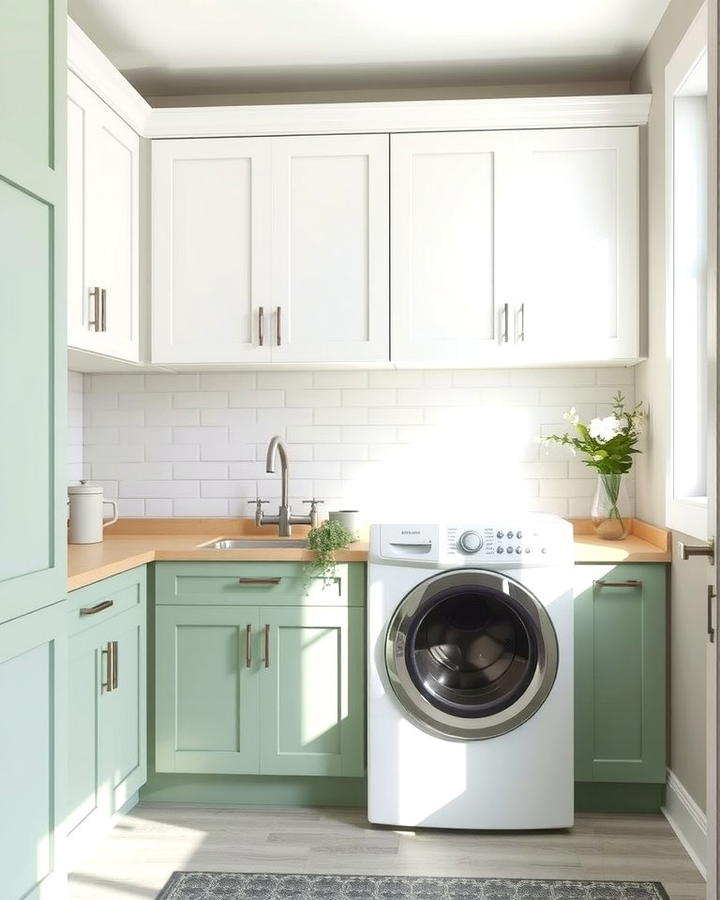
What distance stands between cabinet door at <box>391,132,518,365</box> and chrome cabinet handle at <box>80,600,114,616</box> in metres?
1.34

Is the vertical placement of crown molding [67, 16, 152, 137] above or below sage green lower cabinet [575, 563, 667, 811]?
above

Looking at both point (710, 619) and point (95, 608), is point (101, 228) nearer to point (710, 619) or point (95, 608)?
point (95, 608)

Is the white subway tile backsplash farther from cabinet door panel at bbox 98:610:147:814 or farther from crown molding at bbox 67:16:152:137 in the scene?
crown molding at bbox 67:16:152:137

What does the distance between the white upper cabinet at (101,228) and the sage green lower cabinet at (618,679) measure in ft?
5.91

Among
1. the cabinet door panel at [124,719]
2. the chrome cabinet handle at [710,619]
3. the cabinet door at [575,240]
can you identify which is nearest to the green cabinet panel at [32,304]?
the cabinet door panel at [124,719]

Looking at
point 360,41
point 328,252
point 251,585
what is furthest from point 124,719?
point 360,41

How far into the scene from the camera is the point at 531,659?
2898 mm

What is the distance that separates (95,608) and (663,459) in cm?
194

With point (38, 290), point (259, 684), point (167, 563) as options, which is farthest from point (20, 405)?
point (259, 684)

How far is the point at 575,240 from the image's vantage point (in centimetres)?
324

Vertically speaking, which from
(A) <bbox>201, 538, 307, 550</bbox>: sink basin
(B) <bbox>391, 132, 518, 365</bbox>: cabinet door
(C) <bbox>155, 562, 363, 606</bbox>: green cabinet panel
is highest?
(B) <bbox>391, 132, 518, 365</bbox>: cabinet door

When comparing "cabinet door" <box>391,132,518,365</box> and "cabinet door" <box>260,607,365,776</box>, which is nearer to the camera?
"cabinet door" <box>260,607,365,776</box>

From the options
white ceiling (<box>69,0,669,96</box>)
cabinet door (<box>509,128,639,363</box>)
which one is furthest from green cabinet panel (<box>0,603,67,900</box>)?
white ceiling (<box>69,0,669,96</box>)

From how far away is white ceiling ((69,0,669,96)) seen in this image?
2.94 metres
